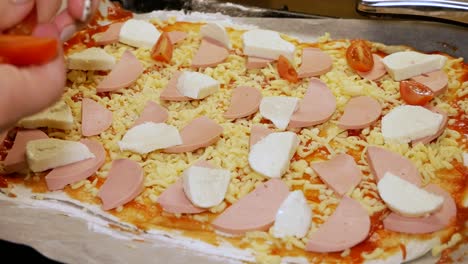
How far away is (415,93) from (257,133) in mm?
451

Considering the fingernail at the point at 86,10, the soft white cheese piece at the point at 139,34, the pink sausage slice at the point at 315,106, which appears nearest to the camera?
the fingernail at the point at 86,10

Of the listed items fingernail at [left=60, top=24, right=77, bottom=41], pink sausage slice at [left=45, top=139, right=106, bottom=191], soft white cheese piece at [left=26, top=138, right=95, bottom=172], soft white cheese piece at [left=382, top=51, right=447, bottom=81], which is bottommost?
pink sausage slice at [left=45, top=139, right=106, bottom=191]

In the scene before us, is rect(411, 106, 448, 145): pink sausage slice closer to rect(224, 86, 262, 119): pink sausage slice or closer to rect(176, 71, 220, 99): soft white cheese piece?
rect(224, 86, 262, 119): pink sausage slice

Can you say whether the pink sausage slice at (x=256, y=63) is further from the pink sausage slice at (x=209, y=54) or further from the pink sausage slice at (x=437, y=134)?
the pink sausage slice at (x=437, y=134)

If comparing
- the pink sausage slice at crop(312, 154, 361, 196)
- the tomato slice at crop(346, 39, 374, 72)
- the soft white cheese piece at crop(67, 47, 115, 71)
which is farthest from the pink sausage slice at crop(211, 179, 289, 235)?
the soft white cheese piece at crop(67, 47, 115, 71)

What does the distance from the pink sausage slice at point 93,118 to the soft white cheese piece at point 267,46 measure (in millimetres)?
470

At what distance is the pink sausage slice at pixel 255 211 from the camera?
54.6 inches

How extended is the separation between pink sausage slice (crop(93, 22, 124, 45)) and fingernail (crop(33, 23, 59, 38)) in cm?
92

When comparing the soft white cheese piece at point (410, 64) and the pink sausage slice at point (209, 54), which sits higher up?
the soft white cheese piece at point (410, 64)

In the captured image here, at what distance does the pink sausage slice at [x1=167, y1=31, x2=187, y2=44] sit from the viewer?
2010 mm

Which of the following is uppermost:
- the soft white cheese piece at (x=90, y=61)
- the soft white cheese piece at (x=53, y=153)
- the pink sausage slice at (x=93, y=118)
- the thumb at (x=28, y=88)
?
the thumb at (x=28, y=88)

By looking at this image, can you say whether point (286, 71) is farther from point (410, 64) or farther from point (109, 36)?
point (109, 36)

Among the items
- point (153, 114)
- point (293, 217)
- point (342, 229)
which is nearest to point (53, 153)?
point (153, 114)

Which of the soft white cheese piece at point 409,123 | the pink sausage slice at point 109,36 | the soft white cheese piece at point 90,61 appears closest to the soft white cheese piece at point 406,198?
the soft white cheese piece at point 409,123
